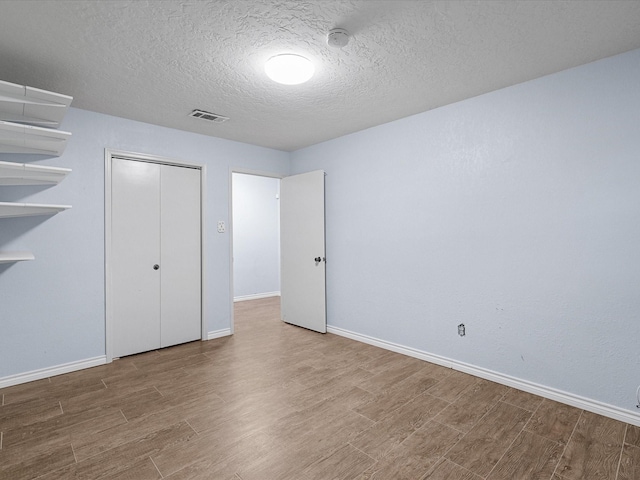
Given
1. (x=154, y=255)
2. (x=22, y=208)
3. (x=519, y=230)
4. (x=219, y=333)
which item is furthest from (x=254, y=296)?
(x=519, y=230)

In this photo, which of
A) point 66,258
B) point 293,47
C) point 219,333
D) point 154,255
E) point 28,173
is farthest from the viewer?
point 219,333

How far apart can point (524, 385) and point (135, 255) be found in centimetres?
406

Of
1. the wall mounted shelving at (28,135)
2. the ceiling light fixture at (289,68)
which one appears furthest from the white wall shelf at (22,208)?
the ceiling light fixture at (289,68)

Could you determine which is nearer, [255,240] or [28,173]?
[28,173]

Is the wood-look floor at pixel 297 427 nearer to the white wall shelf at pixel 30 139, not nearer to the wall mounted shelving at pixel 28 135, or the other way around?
the wall mounted shelving at pixel 28 135

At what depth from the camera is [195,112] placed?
3.44 m

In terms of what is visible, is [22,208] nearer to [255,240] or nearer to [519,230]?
[519,230]

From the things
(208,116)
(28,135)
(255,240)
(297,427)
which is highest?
(208,116)

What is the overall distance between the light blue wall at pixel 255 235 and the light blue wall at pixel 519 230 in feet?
11.0

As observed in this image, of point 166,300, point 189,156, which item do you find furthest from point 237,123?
point 166,300

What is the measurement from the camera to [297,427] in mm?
2297

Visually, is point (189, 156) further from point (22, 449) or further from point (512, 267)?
point (512, 267)

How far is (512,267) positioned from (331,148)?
2678 millimetres

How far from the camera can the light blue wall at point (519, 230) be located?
2402 mm
